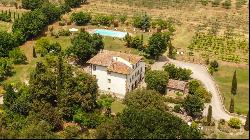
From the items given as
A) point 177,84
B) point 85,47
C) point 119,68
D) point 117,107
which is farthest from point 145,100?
point 85,47

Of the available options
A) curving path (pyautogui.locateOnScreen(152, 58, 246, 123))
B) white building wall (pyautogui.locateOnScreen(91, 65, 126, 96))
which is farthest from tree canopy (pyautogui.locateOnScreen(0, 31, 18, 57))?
curving path (pyautogui.locateOnScreen(152, 58, 246, 123))

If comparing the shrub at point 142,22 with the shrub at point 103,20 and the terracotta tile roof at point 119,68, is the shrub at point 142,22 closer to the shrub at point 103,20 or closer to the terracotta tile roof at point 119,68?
the shrub at point 103,20

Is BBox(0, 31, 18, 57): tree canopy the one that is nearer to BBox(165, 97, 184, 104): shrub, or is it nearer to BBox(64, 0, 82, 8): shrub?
BBox(64, 0, 82, 8): shrub

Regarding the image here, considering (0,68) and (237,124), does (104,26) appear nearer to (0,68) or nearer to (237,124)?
(0,68)

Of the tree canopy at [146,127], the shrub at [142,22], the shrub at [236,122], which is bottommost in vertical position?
the shrub at [236,122]

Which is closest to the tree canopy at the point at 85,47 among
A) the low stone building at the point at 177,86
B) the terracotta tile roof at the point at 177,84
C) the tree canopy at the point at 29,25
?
Answer: the tree canopy at the point at 29,25

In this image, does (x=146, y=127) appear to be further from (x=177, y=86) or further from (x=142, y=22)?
(x=142, y=22)
